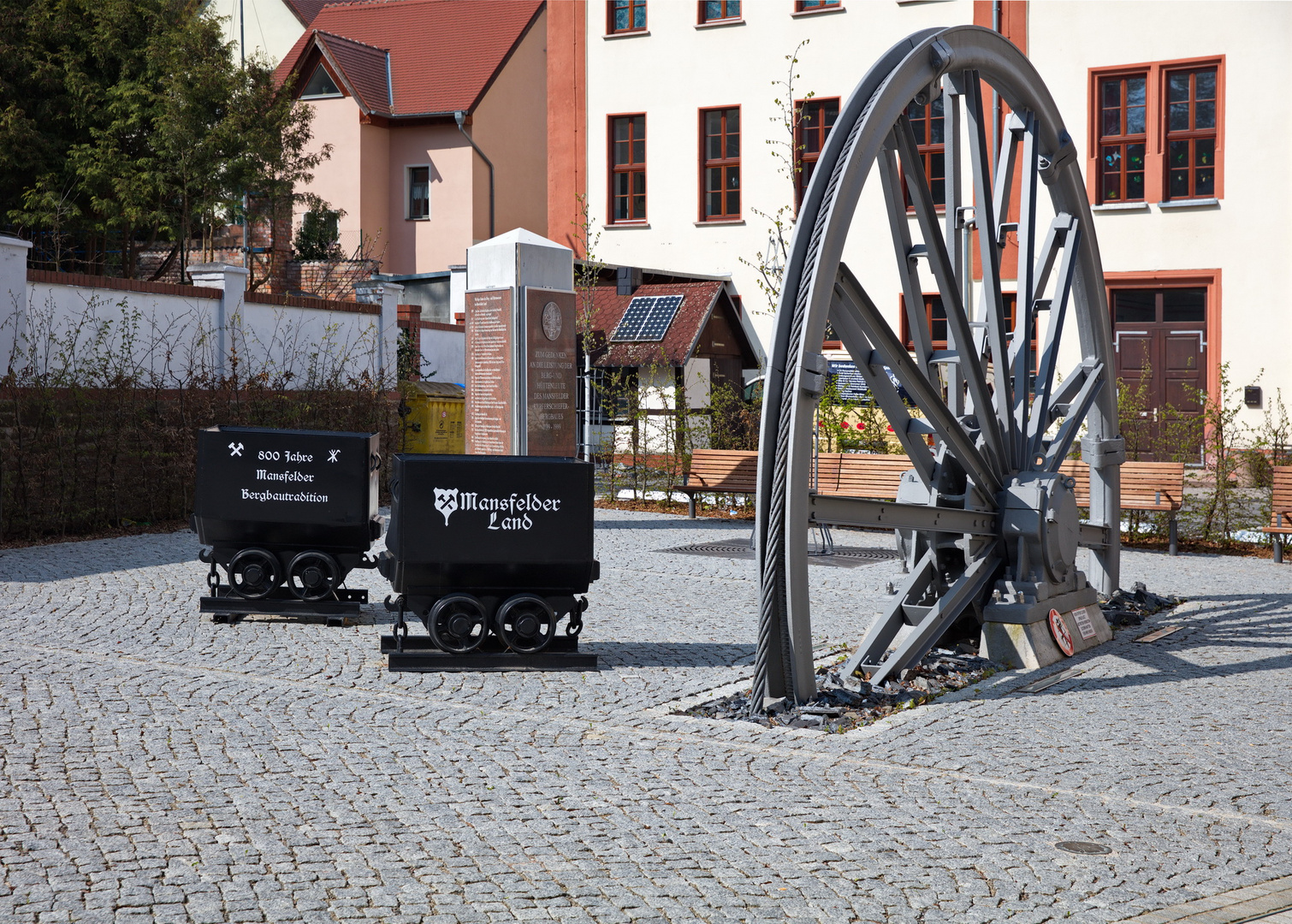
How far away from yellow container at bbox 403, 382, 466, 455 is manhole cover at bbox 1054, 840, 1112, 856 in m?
15.5

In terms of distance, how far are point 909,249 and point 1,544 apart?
384 inches

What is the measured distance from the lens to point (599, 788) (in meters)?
5.50

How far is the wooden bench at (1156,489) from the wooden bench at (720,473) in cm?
380

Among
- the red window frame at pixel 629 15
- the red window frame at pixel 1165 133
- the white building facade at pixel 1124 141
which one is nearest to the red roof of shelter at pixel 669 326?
the white building facade at pixel 1124 141

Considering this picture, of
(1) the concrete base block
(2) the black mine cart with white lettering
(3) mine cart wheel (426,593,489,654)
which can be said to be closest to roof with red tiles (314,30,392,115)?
(2) the black mine cart with white lettering

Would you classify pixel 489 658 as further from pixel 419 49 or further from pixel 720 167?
pixel 419 49

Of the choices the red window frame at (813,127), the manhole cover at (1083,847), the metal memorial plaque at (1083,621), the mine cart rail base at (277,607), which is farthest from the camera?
the red window frame at (813,127)

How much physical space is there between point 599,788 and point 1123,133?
20.4 m

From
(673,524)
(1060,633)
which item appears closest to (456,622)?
(1060,633)

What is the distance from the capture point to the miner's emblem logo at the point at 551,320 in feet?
48.8

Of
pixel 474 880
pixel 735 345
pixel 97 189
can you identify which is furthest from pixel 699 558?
pixel 97 189

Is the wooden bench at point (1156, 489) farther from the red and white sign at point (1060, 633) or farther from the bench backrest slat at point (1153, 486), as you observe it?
the red and white sign at point (1060, 633)

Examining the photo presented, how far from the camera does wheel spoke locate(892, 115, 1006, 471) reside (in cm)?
736

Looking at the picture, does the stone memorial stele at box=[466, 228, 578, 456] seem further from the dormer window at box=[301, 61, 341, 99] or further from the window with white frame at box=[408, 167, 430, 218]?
the dormer window at box=[301, 61, 341, 99]
